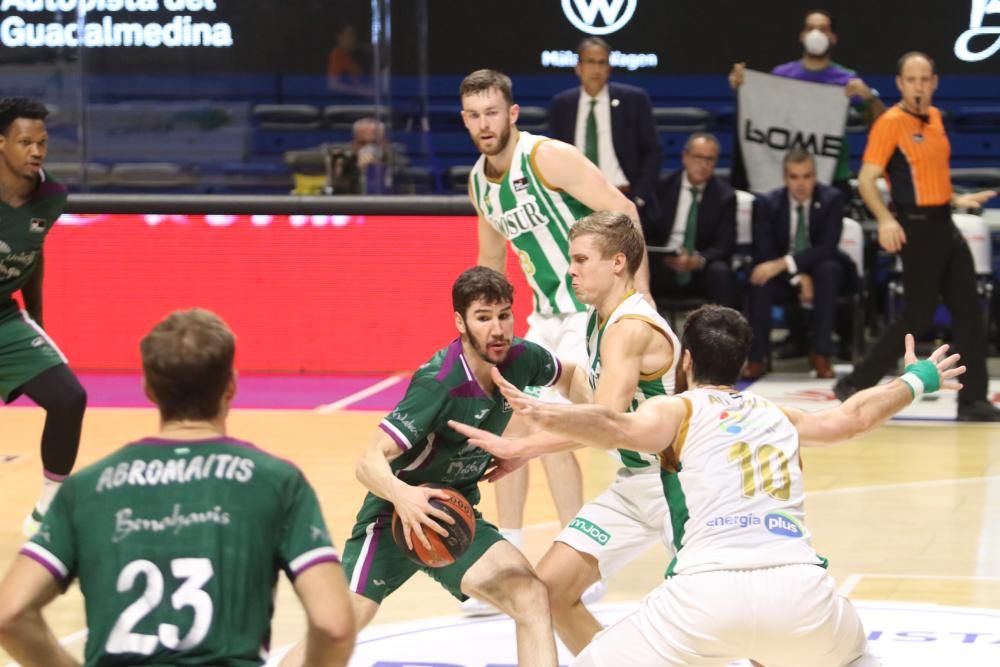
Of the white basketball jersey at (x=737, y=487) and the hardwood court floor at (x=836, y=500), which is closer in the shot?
the white basketball jersey at (x=737, y=487)

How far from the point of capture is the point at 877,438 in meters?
10.7

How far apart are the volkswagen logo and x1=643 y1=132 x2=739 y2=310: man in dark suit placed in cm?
313

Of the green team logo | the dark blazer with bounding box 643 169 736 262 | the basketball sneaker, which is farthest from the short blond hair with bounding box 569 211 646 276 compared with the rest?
the dark blazer with bounding box 643 169 736 262

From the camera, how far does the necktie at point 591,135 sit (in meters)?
12.6

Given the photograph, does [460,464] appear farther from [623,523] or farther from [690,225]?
[690,225]

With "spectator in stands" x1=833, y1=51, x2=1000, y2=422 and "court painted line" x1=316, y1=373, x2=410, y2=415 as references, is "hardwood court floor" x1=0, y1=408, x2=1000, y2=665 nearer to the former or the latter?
"court painted line" x1=316, y1=373, x2=410, y2=415

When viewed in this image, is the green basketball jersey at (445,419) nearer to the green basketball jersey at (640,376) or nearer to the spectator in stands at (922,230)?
the green basketball jersey at (640,376)

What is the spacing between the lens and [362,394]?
1232 centimetres

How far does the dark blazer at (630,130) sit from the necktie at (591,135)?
0.10 metres

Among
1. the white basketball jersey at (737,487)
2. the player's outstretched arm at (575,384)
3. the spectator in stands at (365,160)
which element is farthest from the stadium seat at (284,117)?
the white basketball jersey at (737,487)

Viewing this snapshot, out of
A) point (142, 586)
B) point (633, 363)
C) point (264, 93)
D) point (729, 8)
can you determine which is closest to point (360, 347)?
point (264, 93)

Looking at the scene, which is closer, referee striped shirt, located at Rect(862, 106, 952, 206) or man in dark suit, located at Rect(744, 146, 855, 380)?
referee striped shirt, located at Rect(862, 106, 952, 206)

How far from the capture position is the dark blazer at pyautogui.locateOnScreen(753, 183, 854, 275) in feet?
41.2

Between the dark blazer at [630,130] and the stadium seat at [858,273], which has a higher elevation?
the dark blazer at [630,130]
